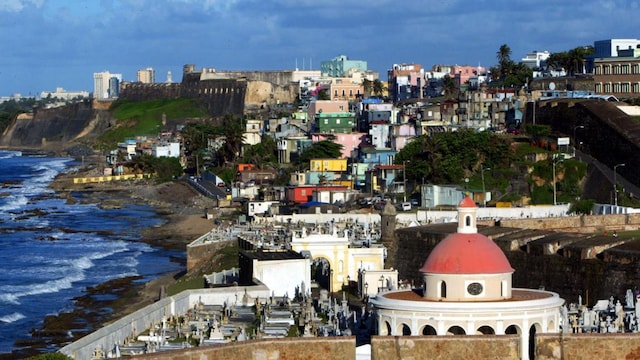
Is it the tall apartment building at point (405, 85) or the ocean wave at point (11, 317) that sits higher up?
the tall apartment building at point (405, 85)

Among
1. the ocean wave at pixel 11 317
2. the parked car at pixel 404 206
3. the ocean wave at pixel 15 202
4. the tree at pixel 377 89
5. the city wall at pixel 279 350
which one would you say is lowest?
the ocean wave at pixel 11 317

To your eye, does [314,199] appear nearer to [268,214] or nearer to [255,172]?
[268,214]

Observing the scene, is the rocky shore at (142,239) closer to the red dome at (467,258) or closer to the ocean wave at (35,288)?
the ocean wave at (35,288)

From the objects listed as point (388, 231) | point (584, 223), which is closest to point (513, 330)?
point (388, 231)

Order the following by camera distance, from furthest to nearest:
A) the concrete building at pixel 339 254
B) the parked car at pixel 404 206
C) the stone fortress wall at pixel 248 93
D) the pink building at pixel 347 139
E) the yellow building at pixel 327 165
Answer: the stone fortress wall at pixel 248 93 → the pink building at pixel 347 139 → the yellow building at pixel 327 165 → the parked car at pixel 404 206 → the concrete building at pixel 339 254

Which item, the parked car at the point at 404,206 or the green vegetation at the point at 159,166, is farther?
the green vegetation at the point at 159,166

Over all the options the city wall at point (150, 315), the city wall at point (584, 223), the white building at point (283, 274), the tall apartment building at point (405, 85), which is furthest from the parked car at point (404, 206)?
the tall apartment building at point (405, 85)

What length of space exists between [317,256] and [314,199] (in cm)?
3226

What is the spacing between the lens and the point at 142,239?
88625 mm

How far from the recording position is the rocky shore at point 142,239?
52.6 meters

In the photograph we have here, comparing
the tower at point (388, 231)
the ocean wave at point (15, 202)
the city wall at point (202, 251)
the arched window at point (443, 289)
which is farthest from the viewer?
the ocean wave at point (15, 202)

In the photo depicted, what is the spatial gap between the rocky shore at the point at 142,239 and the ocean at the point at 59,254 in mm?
803

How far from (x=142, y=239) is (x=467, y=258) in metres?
58.2

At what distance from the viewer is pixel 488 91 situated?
381ft
